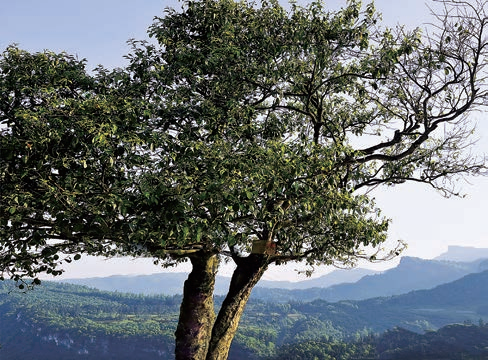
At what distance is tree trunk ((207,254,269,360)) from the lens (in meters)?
12.6

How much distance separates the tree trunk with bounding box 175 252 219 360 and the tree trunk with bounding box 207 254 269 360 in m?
0.25

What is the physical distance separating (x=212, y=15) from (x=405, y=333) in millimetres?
156917

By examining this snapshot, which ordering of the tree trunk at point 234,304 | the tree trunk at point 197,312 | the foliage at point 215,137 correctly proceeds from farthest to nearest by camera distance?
1. the tree trunk at point 234,304
2. the tree trunk at point 197,312
3. the foliage at point 215,137

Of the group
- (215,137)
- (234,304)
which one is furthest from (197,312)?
(215,137)

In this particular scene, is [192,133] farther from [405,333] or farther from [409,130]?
[405,333]

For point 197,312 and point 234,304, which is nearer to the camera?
point 197,312

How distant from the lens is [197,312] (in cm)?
1248

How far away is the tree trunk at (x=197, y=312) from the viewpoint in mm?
12195

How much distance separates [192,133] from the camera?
9.95 m

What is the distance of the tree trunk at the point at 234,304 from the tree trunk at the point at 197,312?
9.8 inches

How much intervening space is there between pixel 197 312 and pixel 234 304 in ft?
3.34

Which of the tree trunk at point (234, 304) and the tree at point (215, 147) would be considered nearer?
the tree at point (215, 147)

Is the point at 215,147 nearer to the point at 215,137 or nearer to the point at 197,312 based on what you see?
the point at 215,137

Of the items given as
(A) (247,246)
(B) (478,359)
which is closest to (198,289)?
(A) (247,246)
